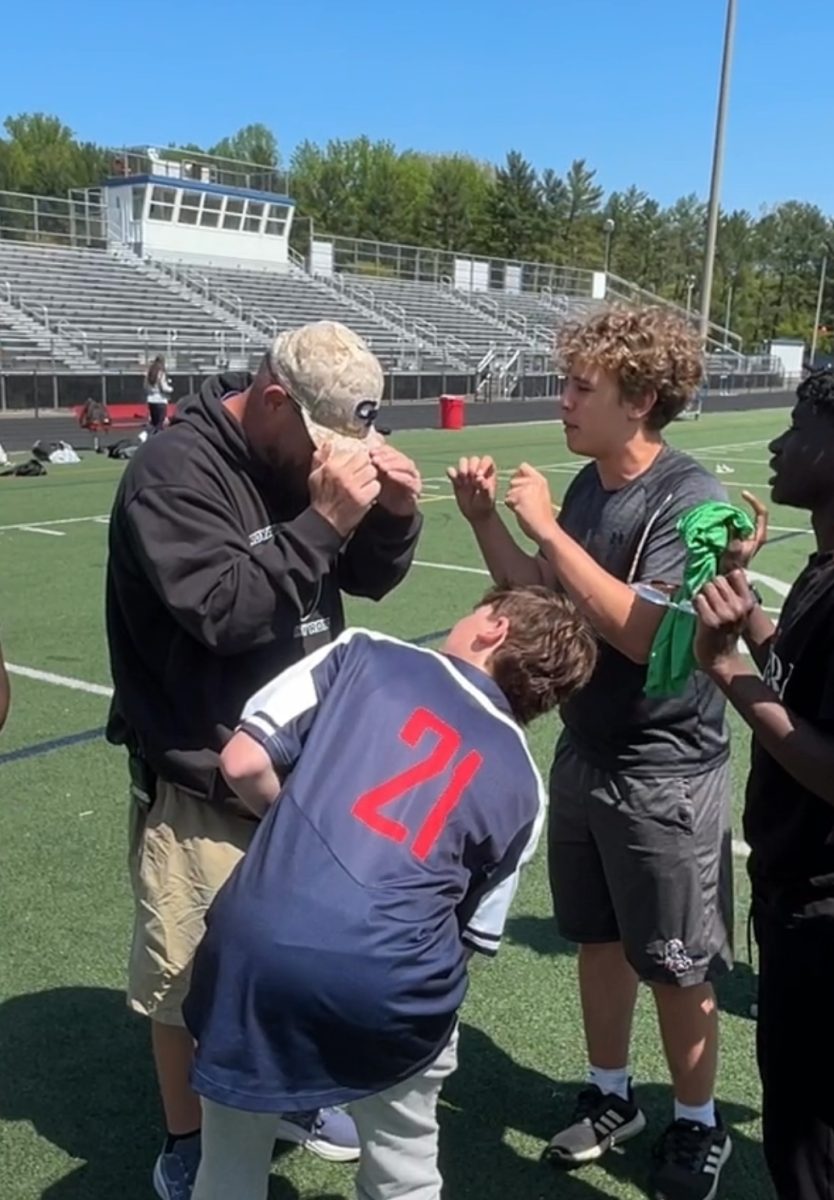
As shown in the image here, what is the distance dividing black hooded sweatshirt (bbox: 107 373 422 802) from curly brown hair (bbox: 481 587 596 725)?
444mm

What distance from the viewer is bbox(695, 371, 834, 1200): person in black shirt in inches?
83.4

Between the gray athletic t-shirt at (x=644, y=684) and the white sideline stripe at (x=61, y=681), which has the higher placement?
the gray athletic t-shirt at (x=644, y=684)

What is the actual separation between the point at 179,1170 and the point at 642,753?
1.42m

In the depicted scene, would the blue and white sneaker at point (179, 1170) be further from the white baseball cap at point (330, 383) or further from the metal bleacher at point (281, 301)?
the metal bleacher at point (281, 301)

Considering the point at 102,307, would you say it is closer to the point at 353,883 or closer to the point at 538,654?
the point at 538,654

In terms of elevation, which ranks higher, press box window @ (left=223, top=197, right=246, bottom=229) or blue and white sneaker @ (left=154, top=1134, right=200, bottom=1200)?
press box window @ (left=223, top=197, right=246, bottom=229)

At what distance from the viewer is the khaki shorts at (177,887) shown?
258 centimetres

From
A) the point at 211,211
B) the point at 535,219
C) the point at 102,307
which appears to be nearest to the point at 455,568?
the point at 102,307

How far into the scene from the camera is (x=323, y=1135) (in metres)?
3.04

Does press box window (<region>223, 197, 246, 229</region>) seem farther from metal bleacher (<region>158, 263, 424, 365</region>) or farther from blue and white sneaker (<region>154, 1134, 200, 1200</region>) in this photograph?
blue and white sneaker (<region>154, 1134, 200, 1200</region>)

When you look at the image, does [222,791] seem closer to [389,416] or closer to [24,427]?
[24,427]

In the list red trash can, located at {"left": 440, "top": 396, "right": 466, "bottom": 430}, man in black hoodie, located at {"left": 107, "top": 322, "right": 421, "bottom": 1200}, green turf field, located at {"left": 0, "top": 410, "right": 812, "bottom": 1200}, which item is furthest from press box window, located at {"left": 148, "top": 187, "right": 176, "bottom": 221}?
man in black hoodie, located at {"left": 107, "top": 322, "right": 421, "bottom": 1200}

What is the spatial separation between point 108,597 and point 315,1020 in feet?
3.69

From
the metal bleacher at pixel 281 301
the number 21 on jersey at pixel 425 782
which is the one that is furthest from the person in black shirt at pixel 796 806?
the metal bleacher at pixel 281 301
